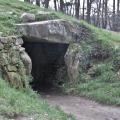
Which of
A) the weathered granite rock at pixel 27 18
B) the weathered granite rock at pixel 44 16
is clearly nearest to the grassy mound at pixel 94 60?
the weathered granite rock at pixel 44 16

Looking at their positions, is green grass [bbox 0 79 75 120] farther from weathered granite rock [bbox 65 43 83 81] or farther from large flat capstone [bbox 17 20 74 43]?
weathered granite rock [bbox 65 43 83 81]

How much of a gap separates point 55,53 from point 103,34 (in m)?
2.93

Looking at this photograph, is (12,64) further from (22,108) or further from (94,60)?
(94,60)

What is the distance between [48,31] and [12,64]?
162 inches

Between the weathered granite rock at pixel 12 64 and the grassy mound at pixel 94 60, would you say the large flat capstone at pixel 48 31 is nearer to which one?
the grassy mound at pixel 94 60

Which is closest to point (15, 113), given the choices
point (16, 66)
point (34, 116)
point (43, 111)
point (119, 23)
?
point (34, 116)

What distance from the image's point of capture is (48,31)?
1806 cm

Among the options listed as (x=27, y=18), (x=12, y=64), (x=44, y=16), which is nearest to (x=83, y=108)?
(x=12, y=64)

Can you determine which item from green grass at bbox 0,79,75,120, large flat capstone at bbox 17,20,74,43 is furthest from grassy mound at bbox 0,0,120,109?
green grass at bbox 0,79,75,120

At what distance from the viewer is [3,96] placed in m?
10.6

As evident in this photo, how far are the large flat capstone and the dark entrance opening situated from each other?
108cm

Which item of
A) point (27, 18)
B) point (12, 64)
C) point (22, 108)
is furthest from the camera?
Result: point (27, 18)

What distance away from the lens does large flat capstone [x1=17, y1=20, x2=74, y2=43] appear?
1733 cm

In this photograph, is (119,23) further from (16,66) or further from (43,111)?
(43,111)
